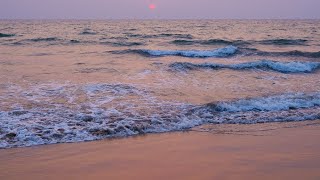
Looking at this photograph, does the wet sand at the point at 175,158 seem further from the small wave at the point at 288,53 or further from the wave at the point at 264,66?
the small wave at the point at 288,53

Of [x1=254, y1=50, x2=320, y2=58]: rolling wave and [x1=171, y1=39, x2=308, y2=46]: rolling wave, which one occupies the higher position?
[x1=171, y1=39, x2=308, y2=46]: rolling wave

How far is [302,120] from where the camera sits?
815cm

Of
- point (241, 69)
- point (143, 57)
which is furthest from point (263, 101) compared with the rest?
point (143, 57)

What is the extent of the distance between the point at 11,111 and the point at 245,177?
17.0ft

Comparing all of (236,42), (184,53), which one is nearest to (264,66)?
(184,53)

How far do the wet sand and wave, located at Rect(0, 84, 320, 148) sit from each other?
1.63ft

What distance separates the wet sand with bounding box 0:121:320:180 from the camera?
495 centimetres

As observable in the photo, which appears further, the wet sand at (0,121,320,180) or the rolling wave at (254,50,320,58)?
the rolling wave at (254,50,320,58)

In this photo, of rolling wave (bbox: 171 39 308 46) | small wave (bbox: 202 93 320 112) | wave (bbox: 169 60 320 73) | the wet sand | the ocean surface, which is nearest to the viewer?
the wet sand

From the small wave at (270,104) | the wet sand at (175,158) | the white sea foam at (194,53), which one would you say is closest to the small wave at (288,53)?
the white sea foam at (194,53)

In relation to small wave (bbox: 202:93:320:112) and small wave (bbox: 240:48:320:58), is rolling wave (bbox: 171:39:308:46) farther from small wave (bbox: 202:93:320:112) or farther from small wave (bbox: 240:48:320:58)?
small wave (bbox: 202:93:320:112)

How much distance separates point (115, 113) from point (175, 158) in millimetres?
2842

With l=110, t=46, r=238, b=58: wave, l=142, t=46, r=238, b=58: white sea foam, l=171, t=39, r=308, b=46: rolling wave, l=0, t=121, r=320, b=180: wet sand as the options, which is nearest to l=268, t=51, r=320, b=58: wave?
l=142, t=46, r=238, b=58: white sea foam

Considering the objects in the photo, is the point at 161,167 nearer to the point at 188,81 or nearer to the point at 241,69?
the point at 188,81
